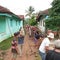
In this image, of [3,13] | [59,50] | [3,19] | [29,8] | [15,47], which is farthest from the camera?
[29,8]

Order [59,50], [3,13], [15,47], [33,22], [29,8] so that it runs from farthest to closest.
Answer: [29,8]
[33,22]
[3,13]
[15,47]
[59,50]

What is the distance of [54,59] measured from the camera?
4891 mm

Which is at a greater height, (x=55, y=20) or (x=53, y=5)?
(x=53, y=5)

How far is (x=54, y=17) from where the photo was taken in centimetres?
2062

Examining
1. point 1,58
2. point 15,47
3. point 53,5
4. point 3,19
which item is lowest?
point 1,58

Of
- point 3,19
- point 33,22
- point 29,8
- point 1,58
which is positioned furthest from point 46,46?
point 29,8

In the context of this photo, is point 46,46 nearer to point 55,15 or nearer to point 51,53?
point 51,53

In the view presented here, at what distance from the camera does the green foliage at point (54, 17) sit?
20506mm

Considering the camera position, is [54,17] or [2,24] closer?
[2,24]

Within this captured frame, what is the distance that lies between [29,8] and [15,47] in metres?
77.2

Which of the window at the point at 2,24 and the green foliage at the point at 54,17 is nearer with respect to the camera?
the window at the point at 2,24

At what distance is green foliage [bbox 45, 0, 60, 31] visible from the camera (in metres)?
20.5

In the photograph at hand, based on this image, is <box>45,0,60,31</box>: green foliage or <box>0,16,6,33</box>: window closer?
<box>0,16,6,33</box>: window

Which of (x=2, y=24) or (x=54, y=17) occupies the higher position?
(x=54, y=17)
